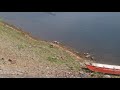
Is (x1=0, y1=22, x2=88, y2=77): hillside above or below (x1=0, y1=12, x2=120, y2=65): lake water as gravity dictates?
below

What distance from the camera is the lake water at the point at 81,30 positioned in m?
19.2

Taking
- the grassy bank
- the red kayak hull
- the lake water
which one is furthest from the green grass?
the lake water

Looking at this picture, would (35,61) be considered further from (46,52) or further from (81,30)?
(81,30)

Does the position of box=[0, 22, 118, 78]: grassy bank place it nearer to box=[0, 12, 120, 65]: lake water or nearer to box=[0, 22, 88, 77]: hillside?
box=[0, 22, 88, 77]: hillside

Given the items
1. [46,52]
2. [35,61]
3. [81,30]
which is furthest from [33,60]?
[81,30]

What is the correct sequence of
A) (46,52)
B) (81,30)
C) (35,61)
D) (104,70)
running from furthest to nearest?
(81,30) → (46,52) → (104,70) → (35,61)

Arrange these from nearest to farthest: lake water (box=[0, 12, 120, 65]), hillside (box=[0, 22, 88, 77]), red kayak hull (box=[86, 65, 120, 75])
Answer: hillside (box=[0, 22, 88, 77]) < red kayak hull (box=[86, 65, 120, 75]) < lake water (box=[0, 12, 120, 65])

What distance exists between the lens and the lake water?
1923cm

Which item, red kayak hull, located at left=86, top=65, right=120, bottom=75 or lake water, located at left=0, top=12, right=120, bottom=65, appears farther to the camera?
lake water, located at left=0, top=12, right=120, bottom=65

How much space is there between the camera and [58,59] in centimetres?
1516

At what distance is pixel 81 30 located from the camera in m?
22.7

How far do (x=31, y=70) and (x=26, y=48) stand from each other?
341cm
